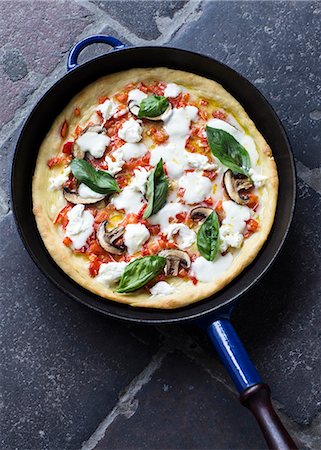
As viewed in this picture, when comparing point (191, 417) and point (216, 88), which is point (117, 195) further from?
point (191, 417)

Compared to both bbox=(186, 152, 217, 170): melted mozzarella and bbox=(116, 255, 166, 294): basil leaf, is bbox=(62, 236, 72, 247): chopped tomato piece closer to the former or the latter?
bbox=(116, 255, 166, 294): basil leaf

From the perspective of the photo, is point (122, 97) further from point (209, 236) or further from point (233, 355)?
point (233, 355)

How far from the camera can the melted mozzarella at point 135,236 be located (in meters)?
2.17

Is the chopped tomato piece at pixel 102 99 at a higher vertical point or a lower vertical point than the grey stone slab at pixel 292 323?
higher

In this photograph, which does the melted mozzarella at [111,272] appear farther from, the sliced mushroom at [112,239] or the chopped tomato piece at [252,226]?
the chopped tomato piece at [252,226]

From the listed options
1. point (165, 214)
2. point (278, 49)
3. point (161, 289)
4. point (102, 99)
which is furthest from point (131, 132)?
point (278, 49)

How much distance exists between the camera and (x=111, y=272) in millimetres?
2156

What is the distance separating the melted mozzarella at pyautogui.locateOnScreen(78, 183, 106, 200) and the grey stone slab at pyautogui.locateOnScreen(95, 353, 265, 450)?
1.82 ft

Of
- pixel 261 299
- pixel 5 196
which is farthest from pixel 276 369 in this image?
pixel 5 196

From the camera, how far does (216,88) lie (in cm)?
230

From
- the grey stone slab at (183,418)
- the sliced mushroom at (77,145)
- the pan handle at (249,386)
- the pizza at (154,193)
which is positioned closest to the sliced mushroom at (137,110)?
the pizza at (154,193)

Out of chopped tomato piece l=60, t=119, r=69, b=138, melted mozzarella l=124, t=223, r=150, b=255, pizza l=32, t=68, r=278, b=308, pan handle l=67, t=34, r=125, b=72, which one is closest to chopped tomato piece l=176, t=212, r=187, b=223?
pizza l=32, t=68, r=278, b=308

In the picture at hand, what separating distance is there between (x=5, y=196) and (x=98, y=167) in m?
0.36

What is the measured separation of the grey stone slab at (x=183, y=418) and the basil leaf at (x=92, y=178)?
0.57m
